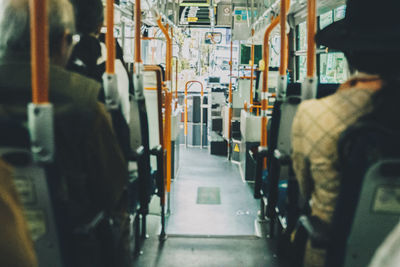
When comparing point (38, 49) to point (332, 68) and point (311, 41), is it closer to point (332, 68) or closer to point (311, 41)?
point (311, 41)

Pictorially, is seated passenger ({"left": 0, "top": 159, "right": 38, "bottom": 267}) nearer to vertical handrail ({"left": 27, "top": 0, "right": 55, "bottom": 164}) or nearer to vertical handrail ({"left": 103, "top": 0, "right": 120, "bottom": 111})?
vertical handrail ({"left": 27, "top": 0, "right": 55, "bottom": 164})

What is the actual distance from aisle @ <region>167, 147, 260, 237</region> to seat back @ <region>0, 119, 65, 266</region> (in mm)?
2938

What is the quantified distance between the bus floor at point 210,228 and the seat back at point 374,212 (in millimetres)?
2127

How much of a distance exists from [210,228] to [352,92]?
10.5 ft

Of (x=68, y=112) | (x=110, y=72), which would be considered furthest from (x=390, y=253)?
(x=110, y=72)

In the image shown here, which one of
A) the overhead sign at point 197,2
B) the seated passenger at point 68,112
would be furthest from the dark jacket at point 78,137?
the overhead sign at point 197,2

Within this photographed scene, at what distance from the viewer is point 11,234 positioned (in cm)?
88

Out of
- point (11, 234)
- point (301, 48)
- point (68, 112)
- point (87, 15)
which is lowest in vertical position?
point (11, 234)

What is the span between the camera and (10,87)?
1.50 m

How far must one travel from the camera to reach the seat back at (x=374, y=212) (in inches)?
58.4

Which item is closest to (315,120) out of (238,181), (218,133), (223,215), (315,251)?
(315,251)

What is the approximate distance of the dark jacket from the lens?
150 centimetres

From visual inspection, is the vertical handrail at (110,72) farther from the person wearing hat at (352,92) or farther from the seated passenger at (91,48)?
the person wearing hat at (352,92)

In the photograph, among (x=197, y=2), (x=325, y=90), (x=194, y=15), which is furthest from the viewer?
(x=194, y=15)
